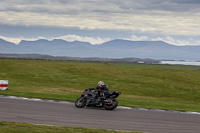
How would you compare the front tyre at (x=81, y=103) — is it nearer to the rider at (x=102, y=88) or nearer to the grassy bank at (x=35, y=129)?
the rider at (x=102, y=88)

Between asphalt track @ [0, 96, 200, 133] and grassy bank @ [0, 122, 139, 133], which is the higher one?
grassy bank @ [0, 122, 139, 133]

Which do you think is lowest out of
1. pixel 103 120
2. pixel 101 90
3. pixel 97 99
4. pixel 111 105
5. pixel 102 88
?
pixel 103 120

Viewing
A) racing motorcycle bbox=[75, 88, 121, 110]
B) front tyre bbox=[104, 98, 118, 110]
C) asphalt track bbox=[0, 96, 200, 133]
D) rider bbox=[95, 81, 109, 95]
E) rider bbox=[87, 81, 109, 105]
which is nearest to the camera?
asphalt track bbox=[0, 96, 200, 133]

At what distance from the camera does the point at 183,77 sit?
218 feet

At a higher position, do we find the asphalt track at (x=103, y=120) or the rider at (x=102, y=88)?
the rider at (x=102, y=88)

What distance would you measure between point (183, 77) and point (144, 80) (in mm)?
12347

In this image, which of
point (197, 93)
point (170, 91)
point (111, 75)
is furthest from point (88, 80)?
point (197, 93)

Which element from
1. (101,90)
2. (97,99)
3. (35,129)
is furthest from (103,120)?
(101,90)

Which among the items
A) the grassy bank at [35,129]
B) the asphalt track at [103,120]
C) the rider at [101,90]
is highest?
the rider at [101,90]

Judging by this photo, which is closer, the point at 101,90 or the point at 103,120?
the point at 103,120

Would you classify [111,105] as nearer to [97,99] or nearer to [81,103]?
[97,99]

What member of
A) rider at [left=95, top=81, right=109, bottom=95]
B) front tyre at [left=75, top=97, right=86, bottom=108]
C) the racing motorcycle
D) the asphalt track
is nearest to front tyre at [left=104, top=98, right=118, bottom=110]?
the racing motorcycle

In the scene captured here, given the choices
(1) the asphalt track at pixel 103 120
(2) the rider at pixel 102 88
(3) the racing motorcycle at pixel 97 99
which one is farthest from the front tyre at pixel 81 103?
(1) the asphalt track at pixel 103 120

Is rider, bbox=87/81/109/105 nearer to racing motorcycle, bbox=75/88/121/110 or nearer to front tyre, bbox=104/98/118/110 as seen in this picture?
racing motorcycle, bbox=75/88/121/110
